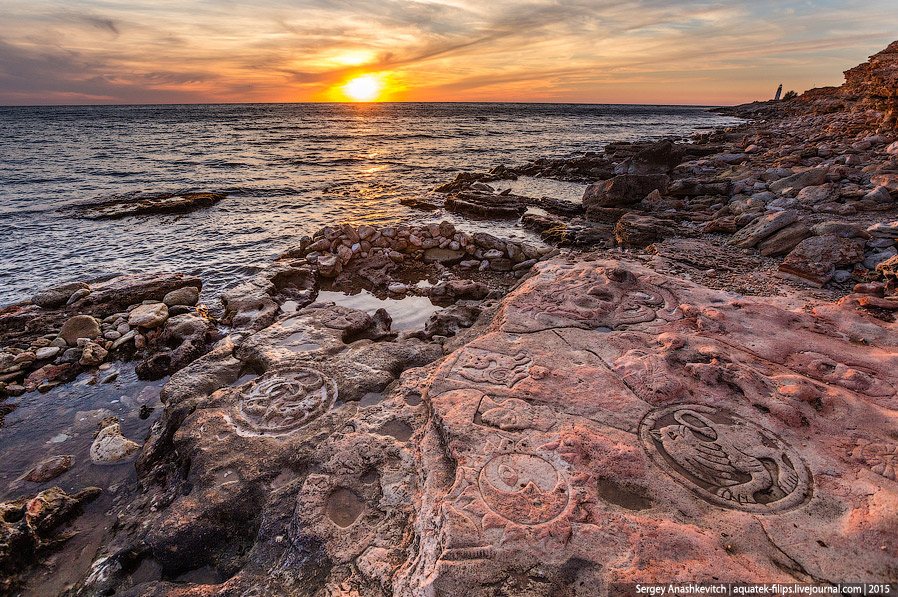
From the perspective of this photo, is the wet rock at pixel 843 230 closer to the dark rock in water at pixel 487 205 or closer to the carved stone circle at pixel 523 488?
the carved stone circle at pixel 523 488

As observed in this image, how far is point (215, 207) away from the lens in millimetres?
12672

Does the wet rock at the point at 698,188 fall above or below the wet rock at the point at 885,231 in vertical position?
below

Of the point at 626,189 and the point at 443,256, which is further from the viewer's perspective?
the point at 626,189

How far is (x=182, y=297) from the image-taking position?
636 centimetres

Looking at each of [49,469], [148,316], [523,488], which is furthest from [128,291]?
[523,488]

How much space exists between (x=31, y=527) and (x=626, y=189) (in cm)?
1223

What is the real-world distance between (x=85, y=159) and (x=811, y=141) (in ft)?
116

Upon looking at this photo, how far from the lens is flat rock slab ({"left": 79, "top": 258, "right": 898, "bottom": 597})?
1927mm

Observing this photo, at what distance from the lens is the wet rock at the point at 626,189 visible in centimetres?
1064

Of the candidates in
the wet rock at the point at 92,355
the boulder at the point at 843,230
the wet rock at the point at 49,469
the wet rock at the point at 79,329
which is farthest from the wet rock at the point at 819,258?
the wet rock at the point at 79,329

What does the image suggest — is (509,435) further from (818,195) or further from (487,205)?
(487,205)

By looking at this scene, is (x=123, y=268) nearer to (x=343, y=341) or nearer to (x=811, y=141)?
(x=343, y=341)

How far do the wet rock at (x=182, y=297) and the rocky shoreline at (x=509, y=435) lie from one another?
2.7 inches

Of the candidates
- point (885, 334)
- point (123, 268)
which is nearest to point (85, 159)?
point (123, 268)
